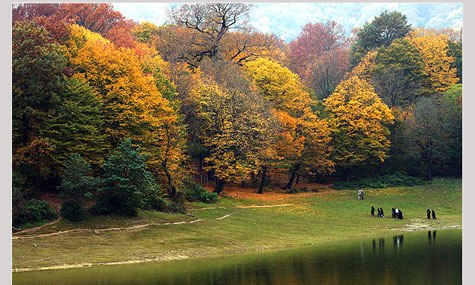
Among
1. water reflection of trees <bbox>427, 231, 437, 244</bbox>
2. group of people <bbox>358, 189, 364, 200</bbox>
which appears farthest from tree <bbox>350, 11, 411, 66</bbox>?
water reflection of trees <bbox>427, 231, 437, 244</bbox>

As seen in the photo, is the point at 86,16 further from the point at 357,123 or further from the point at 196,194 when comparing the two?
the point at 357,123

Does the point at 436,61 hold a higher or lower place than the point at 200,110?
higher

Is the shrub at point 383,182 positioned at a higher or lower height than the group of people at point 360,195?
higher

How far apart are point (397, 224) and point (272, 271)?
1023 inches

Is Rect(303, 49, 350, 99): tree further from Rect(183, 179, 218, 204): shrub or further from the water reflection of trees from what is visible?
the water reflection of trees

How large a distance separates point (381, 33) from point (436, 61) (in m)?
10.6

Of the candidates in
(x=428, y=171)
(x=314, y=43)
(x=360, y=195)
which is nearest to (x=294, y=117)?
(x=360, y=195)

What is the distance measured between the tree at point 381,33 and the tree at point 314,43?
1292 cm

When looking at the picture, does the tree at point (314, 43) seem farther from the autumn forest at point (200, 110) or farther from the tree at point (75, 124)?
the tree at point (75, 124)

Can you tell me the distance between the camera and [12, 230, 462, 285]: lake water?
3155 cm

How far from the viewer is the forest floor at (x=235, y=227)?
40875 millimetres

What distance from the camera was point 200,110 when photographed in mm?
64500

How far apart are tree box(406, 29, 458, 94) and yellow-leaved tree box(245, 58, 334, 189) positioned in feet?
66.0

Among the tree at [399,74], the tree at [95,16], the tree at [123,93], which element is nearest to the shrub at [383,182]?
the tree at [399,74]
